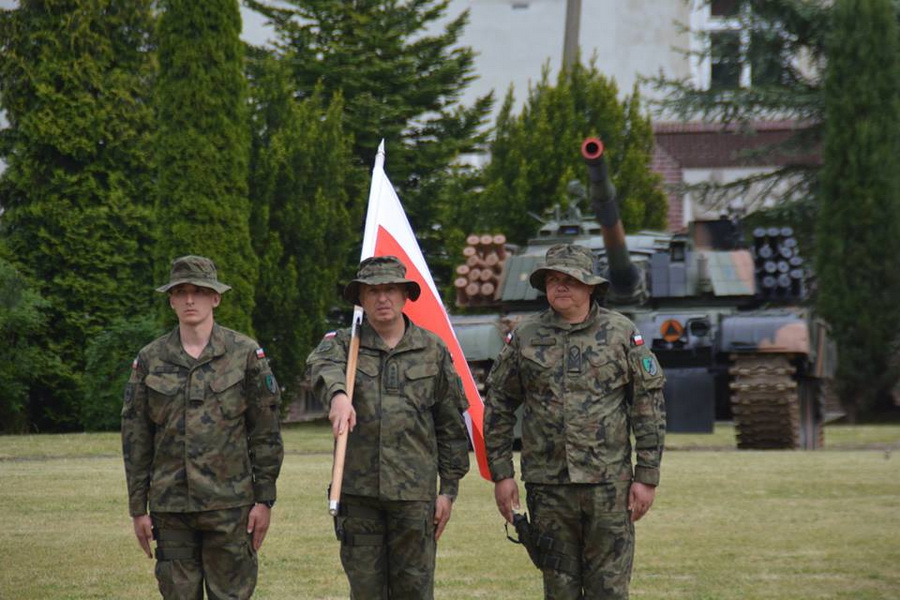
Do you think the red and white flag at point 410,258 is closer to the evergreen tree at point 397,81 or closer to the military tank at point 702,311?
the military tank at point 702,311

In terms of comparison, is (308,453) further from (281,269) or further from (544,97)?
(544,97)

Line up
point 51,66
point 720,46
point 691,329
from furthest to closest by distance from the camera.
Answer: point 720,46 → point 51,66 → point 691,329

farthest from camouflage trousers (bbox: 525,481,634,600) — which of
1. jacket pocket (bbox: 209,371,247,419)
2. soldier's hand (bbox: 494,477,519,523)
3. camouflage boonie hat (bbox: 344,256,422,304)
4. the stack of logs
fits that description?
the stack of logs

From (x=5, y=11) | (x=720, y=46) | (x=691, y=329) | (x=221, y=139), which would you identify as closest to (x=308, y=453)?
(x=691, y=329)

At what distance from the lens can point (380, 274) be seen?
6.48m

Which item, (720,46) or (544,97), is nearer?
(544,97)

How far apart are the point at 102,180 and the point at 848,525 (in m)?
16.8

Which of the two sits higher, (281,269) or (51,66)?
(51,66)

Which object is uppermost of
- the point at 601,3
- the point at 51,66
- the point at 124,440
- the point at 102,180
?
the point at 601,3

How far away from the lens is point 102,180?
82.9ft

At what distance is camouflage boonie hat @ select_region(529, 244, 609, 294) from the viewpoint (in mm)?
6519

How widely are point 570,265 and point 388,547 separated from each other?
4.35 ft

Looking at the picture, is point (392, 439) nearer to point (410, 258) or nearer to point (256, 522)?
point (256, 522)

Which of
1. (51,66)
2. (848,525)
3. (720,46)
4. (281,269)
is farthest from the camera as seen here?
(720,46)
